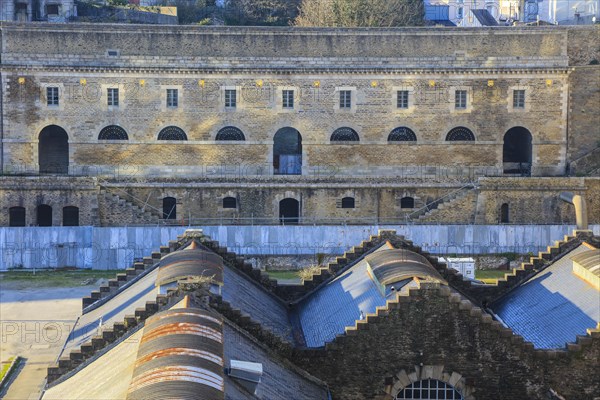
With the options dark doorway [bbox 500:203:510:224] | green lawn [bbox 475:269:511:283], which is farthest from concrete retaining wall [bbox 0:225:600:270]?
dark doorway [bbox 500:203:510:224]

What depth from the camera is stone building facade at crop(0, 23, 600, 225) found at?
151 ft

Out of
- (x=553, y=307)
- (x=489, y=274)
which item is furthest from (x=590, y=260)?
(x=489, y=274)

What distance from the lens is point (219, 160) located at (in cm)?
4728

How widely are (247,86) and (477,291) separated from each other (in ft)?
82.9

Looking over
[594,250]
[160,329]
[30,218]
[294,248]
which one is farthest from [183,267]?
[30,218]

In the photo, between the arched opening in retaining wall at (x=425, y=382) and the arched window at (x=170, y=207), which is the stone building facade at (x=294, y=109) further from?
the arched opening in retaining wall at (x=425, y=382)

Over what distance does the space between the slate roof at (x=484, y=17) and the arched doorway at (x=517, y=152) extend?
19.4 m

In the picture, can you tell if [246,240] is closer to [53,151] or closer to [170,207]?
[170,207]

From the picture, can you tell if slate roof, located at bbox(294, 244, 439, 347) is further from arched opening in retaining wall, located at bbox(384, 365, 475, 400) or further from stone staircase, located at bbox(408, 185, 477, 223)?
stone staircase, located at bbox(408, 185, 477, 223)

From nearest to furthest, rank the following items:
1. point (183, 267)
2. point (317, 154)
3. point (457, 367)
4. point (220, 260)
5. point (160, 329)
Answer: point (160, 329), point (457, 367), point (183, 267), point (220, 260), point (317, 154)

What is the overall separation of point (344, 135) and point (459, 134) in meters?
5.36

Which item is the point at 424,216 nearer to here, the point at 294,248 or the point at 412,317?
the point at 294,248

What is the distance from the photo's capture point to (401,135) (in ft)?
157

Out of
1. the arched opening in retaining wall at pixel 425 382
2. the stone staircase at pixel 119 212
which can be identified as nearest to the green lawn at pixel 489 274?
the stone staircase at pixel 119 212
